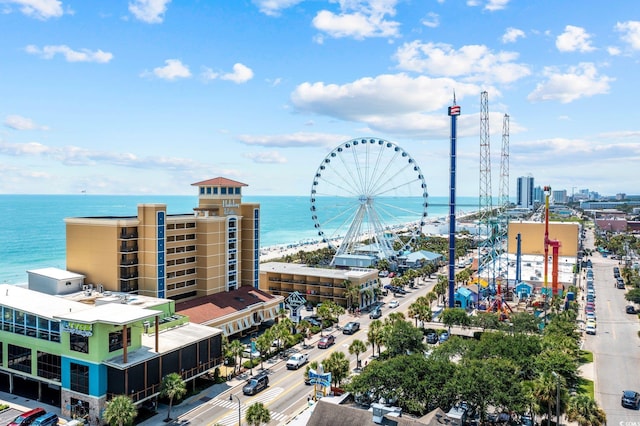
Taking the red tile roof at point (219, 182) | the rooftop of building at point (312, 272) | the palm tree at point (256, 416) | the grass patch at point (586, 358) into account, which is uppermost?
the red tile roof at point (219, 182)

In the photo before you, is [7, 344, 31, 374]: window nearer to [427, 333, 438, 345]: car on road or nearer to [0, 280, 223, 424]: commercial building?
[0, 280, 223, 424]: commercial building

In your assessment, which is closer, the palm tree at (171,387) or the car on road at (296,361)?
the palm tree at (171,387)

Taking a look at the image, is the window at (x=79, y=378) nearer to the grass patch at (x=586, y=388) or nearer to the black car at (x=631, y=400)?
the grass patch at (x=586, y=388)

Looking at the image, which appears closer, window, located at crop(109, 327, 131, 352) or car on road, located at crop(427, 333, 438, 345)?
window, located at crop(109, 327, 131, 352)

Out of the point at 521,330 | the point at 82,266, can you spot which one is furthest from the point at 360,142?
the point at 82,266

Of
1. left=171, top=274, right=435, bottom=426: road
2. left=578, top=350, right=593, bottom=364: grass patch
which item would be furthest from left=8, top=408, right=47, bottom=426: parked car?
left=578, top=350, right=593, bottom=364: grass patch

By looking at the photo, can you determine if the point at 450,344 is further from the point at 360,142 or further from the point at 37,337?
the point at 360,142

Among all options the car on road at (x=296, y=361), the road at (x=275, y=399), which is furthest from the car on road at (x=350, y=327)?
the car on road at (x=296, y=361)
